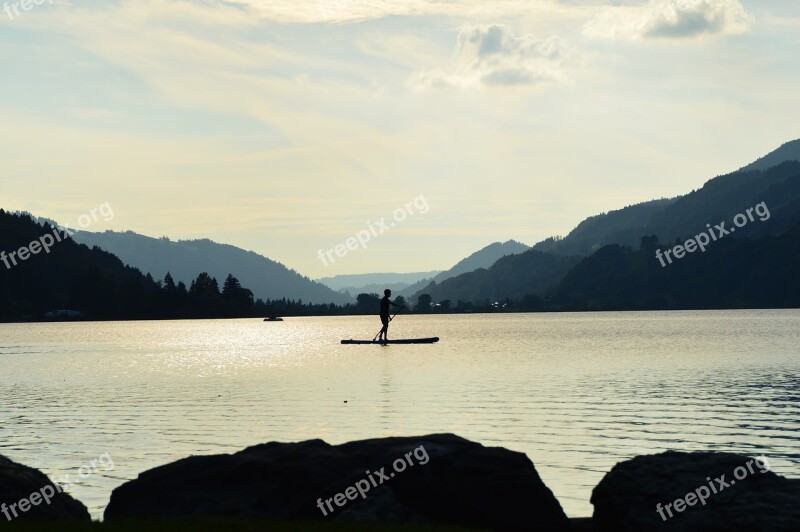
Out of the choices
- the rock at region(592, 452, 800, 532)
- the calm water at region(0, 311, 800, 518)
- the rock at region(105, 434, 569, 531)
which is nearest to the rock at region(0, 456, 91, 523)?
the rock at region(105, 434, 569, 531)

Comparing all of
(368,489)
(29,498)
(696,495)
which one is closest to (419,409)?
(368,489)

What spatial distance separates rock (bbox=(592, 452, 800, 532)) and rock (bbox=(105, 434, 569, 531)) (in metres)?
1.39

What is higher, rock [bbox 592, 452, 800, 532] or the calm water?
rock [bbox 592, 452, 800, 532]

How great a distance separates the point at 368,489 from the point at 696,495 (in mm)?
6806

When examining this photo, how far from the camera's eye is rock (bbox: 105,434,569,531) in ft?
66.2

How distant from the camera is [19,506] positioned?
821 inches

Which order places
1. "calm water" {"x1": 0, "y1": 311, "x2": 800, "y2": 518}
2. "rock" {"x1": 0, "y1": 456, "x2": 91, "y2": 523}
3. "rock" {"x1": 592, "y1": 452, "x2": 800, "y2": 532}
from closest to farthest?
"rock" {"x1": 592, "y1": 452, "x2": 800, "y2": 532}, "rock" {"x1": 0, "y1": 456, "x2": 91, "y2": 523}, "calm water" {"x1": 0, "y1": 311, "x2": 800, "y2": 518}

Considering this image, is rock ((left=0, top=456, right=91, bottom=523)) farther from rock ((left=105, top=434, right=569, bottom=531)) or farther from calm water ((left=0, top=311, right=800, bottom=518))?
calm water ((left=0, top=311, right=800, bottom=518))

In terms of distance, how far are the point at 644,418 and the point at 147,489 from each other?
92.5ft

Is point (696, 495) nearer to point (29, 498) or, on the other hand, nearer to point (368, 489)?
point (368, 489)

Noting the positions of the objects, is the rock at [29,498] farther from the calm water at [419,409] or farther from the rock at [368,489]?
the calm water at [419,409]

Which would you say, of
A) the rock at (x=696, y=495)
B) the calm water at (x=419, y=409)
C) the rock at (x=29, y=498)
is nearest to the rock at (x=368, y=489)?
the rock at (x=29, y=498)

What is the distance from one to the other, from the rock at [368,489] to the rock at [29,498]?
126 centimetres

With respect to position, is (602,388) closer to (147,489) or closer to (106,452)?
(106,452)
